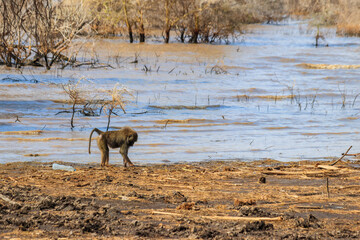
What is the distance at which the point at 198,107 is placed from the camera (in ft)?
50.2

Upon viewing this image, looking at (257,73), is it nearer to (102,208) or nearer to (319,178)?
(319,178)

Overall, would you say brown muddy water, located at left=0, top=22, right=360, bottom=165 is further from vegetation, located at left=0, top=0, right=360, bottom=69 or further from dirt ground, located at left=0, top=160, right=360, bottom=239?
dirt ground, located at left=0, top=160, right=360, bottom=239

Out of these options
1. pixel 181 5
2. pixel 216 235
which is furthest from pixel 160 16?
pixel 216 235

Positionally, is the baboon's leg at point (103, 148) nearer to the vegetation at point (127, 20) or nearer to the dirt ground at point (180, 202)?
the dirt ground at point (180, 202)

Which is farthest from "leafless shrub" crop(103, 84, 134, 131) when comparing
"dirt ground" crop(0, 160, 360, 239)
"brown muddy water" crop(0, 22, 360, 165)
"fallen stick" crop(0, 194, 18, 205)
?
"fallen stick" crop(0, 194, 18, 205)

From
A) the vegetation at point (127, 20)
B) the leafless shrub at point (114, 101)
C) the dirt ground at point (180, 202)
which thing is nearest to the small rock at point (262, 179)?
the dirt ground at point (180, 202)

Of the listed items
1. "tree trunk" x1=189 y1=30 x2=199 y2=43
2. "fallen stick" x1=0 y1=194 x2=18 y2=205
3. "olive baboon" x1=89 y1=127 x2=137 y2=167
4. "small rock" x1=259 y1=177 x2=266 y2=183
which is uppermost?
"fallen stick" x1=0 y1=194 x2=18 y2=205

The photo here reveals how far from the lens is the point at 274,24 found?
5612 cm

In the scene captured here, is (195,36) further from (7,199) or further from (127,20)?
(7,199)

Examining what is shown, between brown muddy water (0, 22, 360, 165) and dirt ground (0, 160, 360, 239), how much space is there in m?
1.77

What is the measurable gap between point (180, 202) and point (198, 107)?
32.2ft

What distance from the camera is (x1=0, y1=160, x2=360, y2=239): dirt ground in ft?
14.8

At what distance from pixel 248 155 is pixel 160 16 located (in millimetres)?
25627

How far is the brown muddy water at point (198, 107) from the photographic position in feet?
32.8
